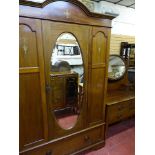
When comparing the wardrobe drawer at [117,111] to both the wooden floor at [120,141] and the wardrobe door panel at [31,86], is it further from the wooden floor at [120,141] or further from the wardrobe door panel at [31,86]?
the wardrobe door panel at [31,86]

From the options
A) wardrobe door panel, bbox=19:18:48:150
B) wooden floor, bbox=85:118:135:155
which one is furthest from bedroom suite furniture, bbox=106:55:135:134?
wardrobe door panel, bbox=19:18:48:150

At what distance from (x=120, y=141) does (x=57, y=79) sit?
4.87ft

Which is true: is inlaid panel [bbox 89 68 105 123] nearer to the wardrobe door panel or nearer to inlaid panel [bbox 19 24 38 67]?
the wardrobe door panel

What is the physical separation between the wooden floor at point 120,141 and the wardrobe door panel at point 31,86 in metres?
0.93

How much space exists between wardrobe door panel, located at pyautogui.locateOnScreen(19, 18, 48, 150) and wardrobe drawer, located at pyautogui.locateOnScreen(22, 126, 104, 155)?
0.14 metres

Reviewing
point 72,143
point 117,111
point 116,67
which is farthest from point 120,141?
point 116,67

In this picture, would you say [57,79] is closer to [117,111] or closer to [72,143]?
[72,143]

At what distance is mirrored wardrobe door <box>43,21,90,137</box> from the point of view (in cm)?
153

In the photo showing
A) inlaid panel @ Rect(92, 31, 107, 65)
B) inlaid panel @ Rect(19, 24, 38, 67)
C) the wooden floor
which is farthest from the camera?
the wooden floor

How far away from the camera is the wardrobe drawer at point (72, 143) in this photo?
1.71m

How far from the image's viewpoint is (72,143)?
1.92 metres

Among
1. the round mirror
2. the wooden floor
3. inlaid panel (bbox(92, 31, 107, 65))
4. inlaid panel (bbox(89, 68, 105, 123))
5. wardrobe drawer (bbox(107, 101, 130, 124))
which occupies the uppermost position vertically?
inlaid panel (bbox(92, 31, 107, 65))
